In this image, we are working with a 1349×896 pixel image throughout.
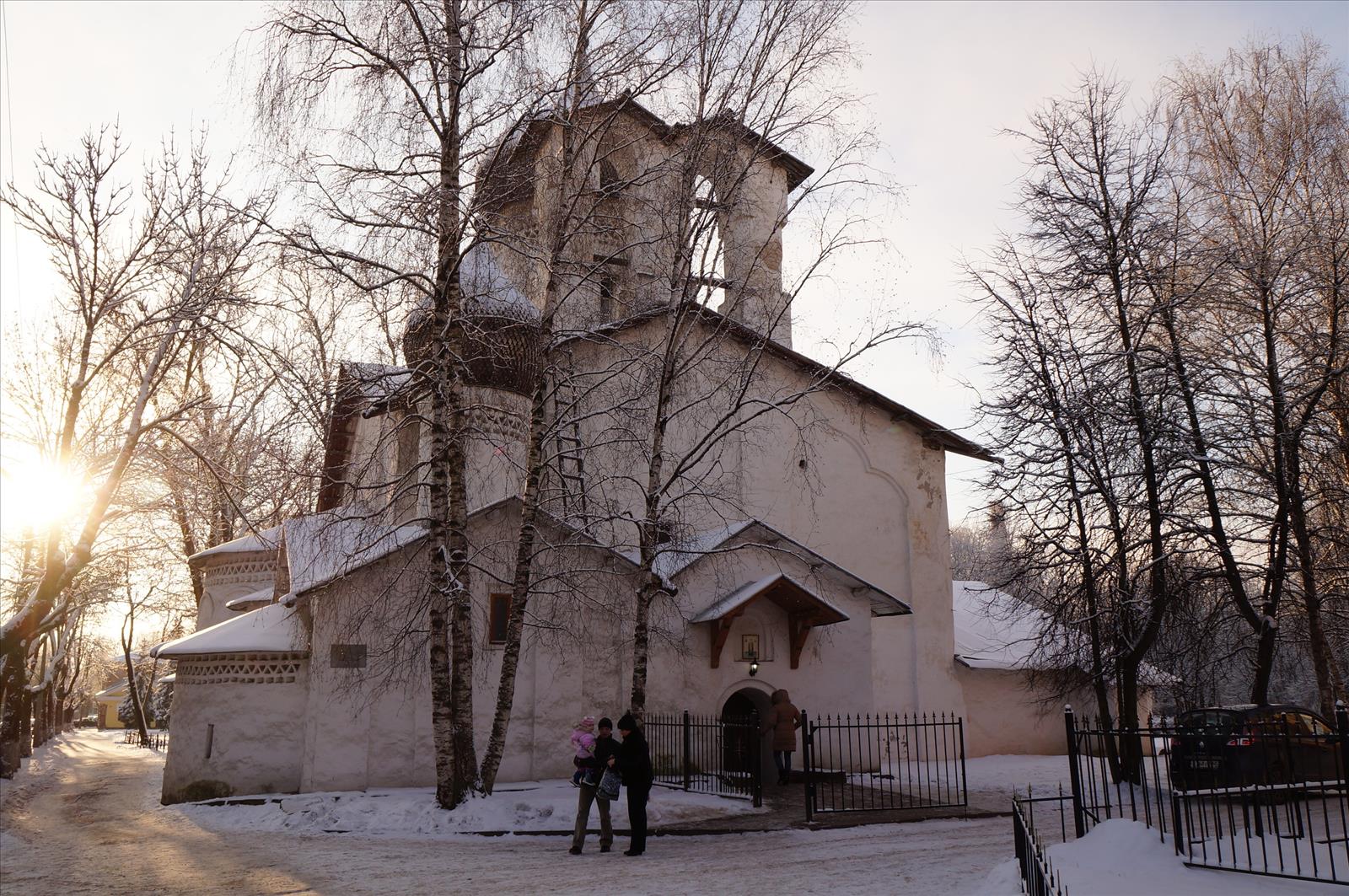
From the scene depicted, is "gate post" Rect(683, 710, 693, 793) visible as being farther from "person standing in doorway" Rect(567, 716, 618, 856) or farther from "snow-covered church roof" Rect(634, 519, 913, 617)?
"person standing in doorway" Rect(567, 716, 618, 856)

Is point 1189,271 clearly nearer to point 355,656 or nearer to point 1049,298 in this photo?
point 1049,298

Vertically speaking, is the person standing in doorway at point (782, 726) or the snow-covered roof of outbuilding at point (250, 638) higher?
the snow-covered roof of outbuilding at point (250, 638)

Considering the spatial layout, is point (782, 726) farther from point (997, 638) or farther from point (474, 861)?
point (997, 638)

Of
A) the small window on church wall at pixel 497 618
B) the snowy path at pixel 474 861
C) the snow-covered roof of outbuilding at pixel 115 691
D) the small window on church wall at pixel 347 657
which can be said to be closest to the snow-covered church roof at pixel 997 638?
the snowy path at pixel 474 861

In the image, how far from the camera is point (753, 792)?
14531 mm

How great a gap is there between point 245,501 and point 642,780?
600 inches

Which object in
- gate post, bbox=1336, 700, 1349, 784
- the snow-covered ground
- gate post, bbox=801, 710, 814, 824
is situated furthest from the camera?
gate post, bbox=801, 710, 814, 824

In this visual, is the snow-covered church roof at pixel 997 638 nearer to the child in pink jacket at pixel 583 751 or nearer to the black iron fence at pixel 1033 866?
the child in pink jacket at pixel 583 751

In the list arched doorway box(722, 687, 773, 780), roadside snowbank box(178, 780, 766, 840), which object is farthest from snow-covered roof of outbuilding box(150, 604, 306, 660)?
arched doorway box(722, 687, 773, 780)

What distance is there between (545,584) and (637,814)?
20.7 ft

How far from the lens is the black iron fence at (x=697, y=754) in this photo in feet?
52.9

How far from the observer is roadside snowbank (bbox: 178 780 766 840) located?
42.3 feet

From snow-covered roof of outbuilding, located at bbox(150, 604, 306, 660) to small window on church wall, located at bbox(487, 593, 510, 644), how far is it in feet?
10.3

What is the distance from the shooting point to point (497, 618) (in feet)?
56.5
